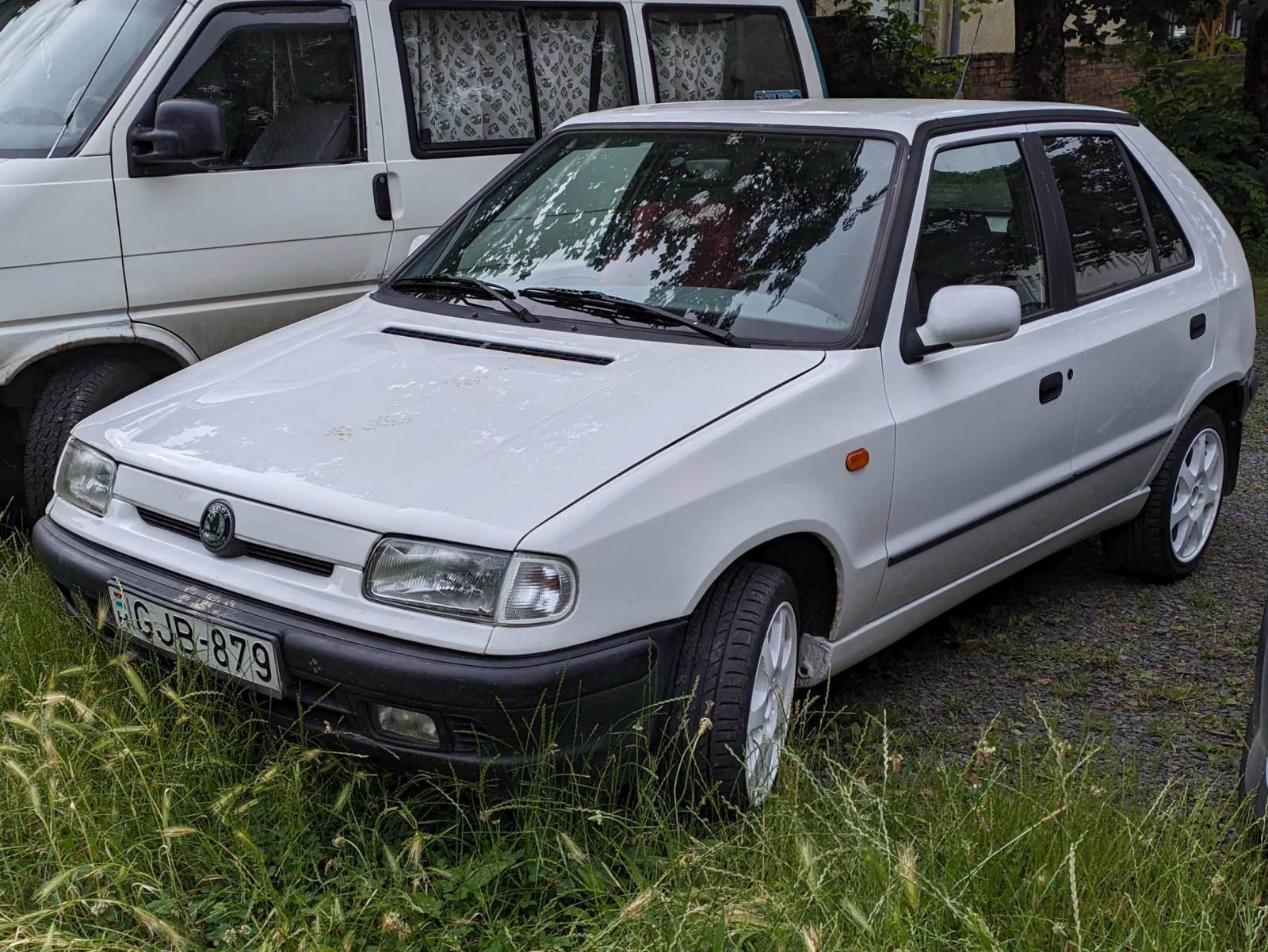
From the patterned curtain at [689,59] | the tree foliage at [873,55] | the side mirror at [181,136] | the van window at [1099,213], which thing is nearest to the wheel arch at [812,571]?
the van window at [1099,213]

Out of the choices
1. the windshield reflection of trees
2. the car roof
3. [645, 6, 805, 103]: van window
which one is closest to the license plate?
the windshield reflection of trees

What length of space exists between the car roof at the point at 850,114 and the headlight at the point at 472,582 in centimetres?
190

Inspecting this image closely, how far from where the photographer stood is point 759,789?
10.7 ft

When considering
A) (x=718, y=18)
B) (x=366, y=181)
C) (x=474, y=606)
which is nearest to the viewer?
(x=474, y=606)

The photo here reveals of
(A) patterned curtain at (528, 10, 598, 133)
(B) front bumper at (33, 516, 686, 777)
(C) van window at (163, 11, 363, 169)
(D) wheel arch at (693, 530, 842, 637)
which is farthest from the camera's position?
(A) patterned curtain at (528, 10, 598, 133)

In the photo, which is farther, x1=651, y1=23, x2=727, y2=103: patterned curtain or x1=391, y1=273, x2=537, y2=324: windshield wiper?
x1=651, y1=23, x2=727, y2=103: patterned curtain

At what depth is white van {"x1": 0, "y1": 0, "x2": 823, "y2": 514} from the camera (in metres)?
4.86

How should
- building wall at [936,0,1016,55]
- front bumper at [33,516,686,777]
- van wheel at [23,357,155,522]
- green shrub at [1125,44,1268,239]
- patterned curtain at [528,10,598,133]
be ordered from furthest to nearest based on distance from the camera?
building wall at [936,0,1016,55] < green shrub at [1125,44,1268,239] < patterned curtain at [528,10,598,133] < van wheel at [23,357,155,522] < front bumper at [33,516,686,777]

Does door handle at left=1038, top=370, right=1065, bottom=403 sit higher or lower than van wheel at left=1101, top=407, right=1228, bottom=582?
higher

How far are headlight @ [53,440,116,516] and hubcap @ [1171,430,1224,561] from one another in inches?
141

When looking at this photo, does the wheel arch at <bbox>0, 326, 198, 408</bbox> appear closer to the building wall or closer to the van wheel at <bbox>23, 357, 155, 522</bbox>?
the van wheel at <bbox>23, 357, 155, 522</bbox>

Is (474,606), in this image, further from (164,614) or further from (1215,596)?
(1215,596)

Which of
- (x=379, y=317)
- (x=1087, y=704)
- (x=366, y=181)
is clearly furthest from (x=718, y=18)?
(x=1087, y=704)

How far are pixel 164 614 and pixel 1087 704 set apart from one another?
263cm
